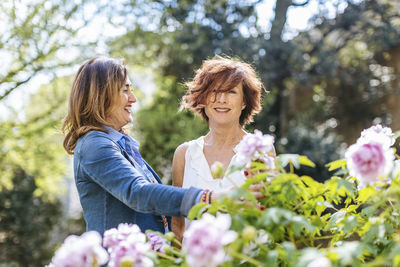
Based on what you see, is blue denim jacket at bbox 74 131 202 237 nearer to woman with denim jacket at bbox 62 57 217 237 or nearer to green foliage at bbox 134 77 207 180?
woman with denim jacket at bbox 62 57 217 237

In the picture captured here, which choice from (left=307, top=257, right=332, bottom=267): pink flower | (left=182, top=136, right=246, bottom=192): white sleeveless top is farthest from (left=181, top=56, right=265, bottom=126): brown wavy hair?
(left=307, top=257, right=332, bottom=267): pink flower

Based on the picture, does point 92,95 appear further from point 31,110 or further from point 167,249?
point 31,110

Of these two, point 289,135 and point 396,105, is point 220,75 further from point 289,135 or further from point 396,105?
point 396,105

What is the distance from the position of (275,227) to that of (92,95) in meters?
1.19

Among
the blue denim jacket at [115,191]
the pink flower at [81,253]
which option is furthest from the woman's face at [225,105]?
the pink flower at [81,253]

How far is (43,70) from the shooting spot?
8.16m

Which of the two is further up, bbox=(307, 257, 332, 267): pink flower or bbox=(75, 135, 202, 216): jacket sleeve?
bbox=(75, 135, 202, 216): jacket sleeve

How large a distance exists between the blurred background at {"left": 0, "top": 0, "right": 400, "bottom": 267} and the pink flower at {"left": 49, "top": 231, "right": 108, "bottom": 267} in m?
7.22

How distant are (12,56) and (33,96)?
3.10ft

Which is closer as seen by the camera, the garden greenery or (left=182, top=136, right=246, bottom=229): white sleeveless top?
the garden greenery

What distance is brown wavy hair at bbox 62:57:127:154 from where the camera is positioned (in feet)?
6.91

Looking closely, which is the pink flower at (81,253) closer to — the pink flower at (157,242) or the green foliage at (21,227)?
the pink flower at (157,242)

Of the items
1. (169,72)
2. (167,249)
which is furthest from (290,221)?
(169,72)

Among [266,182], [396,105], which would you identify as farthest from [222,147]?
[396,105]
